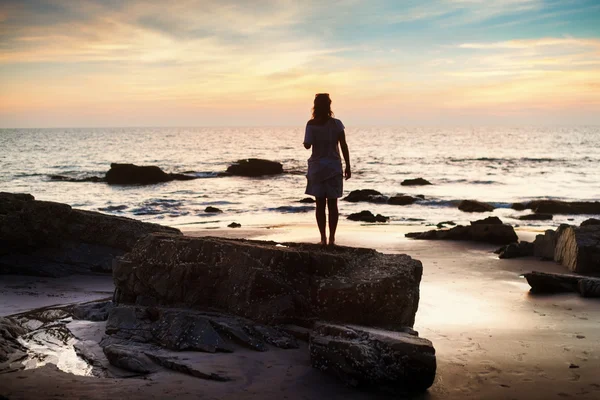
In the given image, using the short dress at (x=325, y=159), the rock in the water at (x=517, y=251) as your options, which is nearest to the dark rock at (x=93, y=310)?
the short dress at (x=325, y=159)

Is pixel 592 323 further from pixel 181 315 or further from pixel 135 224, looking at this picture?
pixel 135 224

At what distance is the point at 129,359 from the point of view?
546 centimetres

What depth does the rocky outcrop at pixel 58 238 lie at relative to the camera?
9578mm

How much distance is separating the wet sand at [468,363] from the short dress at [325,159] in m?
1.97

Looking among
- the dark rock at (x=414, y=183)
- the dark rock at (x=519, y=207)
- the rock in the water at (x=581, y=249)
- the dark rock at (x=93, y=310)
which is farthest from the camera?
the dark rock at (x=414, y=183)

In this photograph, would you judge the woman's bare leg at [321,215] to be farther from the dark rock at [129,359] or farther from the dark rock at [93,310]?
the dark rock at [129,359]

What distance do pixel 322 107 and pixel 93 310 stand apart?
3682 millimetres

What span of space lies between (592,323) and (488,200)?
2220 centimetres

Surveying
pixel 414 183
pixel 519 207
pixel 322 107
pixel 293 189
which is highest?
pixel 322 107

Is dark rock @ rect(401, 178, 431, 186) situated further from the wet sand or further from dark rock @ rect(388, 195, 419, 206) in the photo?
the wet sand

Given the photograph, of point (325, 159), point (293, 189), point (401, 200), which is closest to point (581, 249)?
point (325, 159)

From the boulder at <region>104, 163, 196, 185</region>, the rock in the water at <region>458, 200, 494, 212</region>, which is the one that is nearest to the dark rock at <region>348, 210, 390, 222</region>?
the rock in the water at <region>458, 200, 494, 212</region>

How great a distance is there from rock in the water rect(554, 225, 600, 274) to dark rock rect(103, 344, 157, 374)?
7.65m

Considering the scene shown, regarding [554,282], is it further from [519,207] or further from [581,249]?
[519,207]
